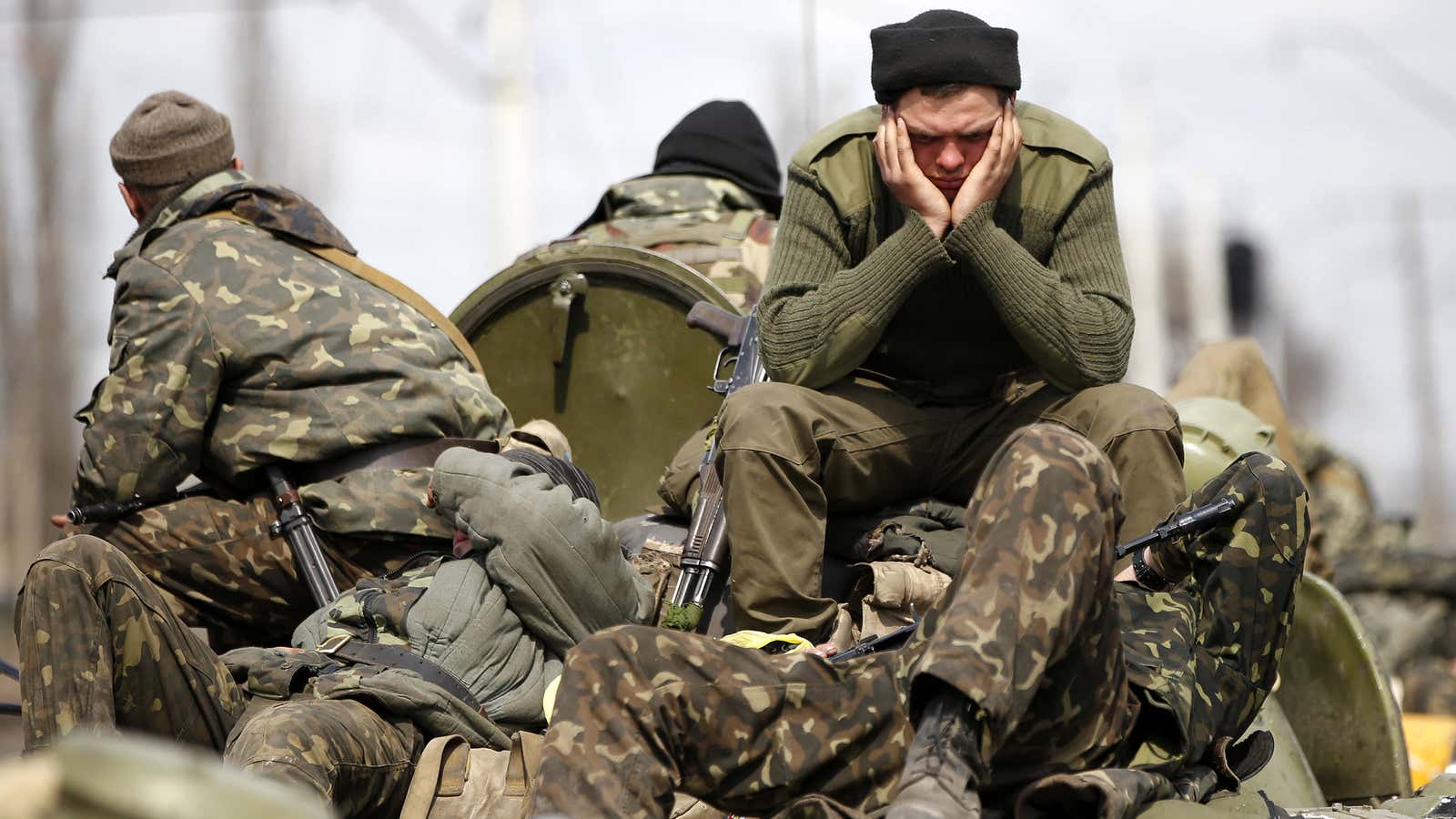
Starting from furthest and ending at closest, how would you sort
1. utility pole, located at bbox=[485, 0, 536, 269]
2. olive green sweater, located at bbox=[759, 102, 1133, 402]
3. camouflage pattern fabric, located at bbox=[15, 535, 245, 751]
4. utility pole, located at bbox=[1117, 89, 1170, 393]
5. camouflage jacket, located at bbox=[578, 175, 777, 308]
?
1. utility pole, located at bbox=[1117, 89, 1170, 393]
2. utility pole, located at bbox=[485, 0, 536, 269]
3. camouflage jacket, located at bbox=[578, 175, 777, 308]
4. olive green sweater, located at bbox=[759, 102, 1133, 402]
5. camouflage pattern fabric, located at bbox=[15, 535, 245, 751]

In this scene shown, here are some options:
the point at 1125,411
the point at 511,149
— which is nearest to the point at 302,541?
the point at 1125,411

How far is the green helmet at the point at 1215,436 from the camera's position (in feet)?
18.0

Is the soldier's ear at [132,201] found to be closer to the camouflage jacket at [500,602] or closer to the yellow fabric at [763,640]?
the camouflage jacket at [500,602]

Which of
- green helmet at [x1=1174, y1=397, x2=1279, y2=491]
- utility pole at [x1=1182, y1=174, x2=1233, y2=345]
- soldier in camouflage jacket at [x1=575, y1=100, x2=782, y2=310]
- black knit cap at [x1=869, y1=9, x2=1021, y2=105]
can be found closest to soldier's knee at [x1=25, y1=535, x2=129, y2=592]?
black knit cap at [x1=869, y1=9, x2=1021, y2=105]

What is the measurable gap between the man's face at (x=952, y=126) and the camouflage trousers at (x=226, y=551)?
1767mm

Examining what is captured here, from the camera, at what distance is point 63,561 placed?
3887mm

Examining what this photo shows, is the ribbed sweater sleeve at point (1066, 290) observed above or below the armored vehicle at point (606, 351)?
above

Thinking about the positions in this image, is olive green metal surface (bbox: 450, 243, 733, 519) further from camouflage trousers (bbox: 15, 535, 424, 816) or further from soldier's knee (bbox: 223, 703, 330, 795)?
soldier's knee (bbox: 223, 703, 330, 795)

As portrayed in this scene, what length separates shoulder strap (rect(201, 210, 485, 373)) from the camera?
18.0ft

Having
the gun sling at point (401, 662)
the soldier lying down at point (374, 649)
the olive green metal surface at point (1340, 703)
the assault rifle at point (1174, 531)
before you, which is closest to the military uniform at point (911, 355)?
the soldier lying down at point (374, 649)

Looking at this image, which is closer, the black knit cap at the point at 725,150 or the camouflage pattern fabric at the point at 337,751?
the camouflage pattern fabric at the point at 337,751

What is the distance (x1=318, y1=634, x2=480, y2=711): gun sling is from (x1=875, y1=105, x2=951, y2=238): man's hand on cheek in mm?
1502

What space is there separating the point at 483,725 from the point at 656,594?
2.66ft

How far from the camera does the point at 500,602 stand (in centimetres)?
435
